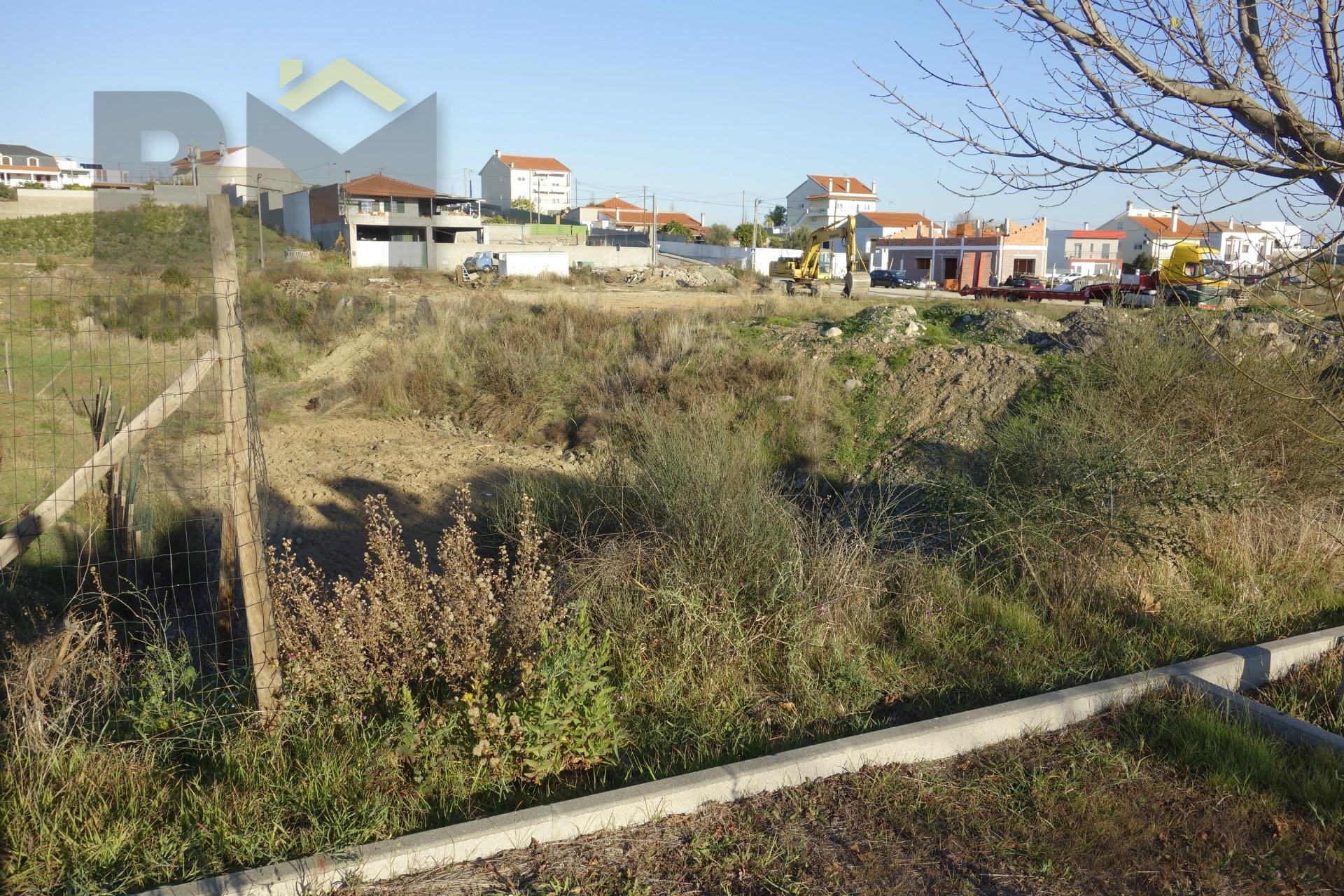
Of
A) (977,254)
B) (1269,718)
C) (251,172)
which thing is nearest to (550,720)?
(1269,718)

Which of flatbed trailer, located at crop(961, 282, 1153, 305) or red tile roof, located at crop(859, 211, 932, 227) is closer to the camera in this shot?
flatbed trailer, located at crop(961, 282, 1153, 305)

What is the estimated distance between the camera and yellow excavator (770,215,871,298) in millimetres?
34719

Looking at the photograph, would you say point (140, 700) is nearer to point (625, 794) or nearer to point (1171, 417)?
point (625, 794)

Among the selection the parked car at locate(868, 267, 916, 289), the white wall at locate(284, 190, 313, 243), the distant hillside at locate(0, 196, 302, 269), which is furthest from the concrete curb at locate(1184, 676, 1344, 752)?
the white wall at locate(284, 190, 313, 243)

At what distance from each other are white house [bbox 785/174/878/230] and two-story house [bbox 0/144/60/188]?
79508 mm

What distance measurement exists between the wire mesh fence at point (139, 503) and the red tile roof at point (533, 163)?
11519cm

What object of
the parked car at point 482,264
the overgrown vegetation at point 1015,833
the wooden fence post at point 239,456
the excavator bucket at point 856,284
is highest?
the parked car at point 482,264

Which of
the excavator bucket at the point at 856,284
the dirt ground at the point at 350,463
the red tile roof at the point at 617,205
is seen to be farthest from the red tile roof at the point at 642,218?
the dirt ground at the point at 350,463

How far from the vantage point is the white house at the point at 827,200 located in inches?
3831

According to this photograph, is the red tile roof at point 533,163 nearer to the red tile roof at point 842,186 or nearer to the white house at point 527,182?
the white house at point 527,182

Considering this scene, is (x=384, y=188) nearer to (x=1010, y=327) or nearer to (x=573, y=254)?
(x=573, y=254)

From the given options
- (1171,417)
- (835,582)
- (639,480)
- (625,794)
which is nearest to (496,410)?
(639,480)

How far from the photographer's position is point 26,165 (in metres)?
125

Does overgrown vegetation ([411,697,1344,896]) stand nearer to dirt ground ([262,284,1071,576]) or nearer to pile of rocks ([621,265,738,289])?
dirt ground ([262,284,1071,576])
